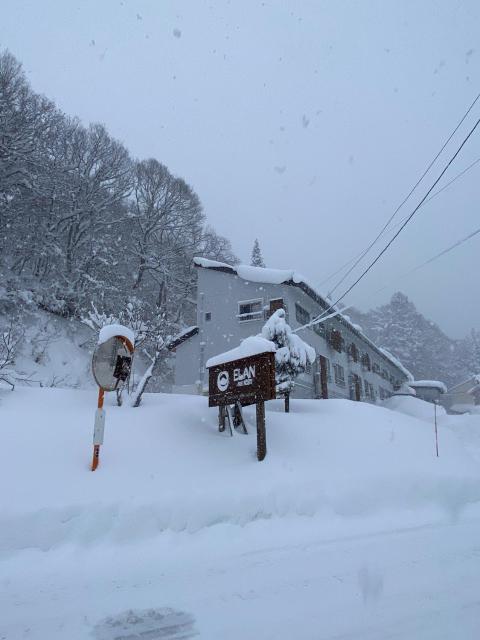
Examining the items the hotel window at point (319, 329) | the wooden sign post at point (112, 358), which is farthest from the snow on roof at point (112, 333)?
the hotel window at point (319, 329)

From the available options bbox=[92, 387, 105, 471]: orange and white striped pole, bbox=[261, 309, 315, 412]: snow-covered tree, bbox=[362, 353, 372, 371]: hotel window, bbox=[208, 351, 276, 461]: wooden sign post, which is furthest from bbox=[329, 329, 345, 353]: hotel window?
bbox=[92, 387, 105, 471]: orange and white striped pole

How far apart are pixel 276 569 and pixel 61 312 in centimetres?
1882

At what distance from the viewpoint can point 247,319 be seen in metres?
22.0

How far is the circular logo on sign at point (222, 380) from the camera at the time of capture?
310 inches

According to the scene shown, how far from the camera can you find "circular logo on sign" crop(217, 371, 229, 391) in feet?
25.8

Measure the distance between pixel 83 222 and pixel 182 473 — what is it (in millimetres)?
20337

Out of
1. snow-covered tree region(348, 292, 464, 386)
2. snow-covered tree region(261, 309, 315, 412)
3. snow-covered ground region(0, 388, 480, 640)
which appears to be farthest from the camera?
snow-covered tree region(348, 292, 464, 386)

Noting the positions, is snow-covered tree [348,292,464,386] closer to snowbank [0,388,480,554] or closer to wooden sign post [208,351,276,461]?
snowbank [0,388,480,554]

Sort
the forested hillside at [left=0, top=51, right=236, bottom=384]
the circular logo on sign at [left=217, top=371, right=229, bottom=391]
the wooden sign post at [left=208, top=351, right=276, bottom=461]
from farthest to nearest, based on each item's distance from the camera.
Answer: the forested hillside at [left=0, top=51, right=236, bottom=384] → the circular logo on sign at [left=217, top=371, right=229, bottom=391] → the wooden sign post at [left=208, top=351, right=276, bottom=461]

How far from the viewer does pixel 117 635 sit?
2.91 m

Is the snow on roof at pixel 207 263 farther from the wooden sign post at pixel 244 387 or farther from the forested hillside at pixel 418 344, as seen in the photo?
the forested hillside at pixel 418 344

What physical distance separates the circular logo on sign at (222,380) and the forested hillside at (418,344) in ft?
160

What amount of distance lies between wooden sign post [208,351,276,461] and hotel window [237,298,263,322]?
525 inches

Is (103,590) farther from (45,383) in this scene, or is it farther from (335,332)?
(335,332)
